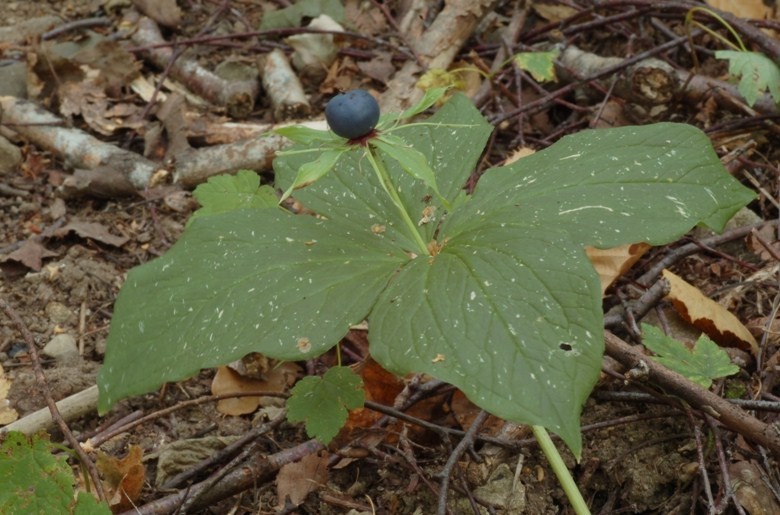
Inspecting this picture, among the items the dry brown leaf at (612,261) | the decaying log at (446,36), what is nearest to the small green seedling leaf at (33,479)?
the dry brown leaf at (612,261)

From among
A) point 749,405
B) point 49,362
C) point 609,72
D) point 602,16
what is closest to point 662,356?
point 749,405

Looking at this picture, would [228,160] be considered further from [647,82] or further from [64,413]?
[647,82]

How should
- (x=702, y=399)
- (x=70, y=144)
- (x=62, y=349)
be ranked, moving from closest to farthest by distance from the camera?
(x=702, y=399)
(x=62, y=349)
(x=70, y=144)

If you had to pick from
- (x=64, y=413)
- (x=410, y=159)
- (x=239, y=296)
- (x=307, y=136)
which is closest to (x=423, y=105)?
(x=410, y=159)

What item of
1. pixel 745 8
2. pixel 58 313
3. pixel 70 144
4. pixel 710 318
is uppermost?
pixel 745 8

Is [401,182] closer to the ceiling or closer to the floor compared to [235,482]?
closer to the ceiling

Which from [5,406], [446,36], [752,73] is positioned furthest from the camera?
[446,36]

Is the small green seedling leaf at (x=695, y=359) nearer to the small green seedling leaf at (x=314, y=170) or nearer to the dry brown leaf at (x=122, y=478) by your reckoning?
the small green seedling leaf at (x=314, y=170)
